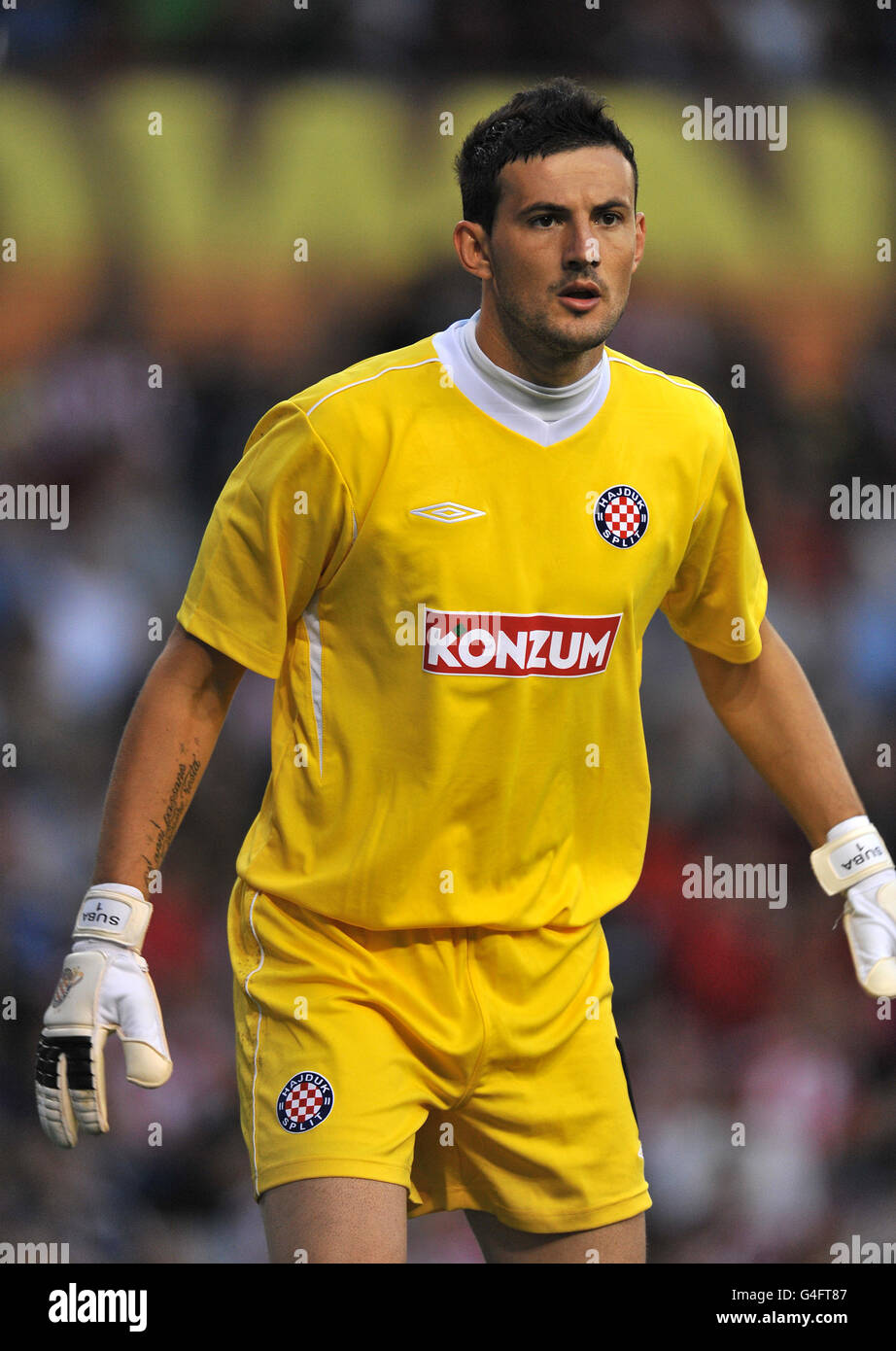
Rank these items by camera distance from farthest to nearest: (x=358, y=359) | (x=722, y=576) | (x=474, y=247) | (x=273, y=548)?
(x=358, y=359) → (x=722, y=576) → (x=474, y=247) → (x=273, y=548)

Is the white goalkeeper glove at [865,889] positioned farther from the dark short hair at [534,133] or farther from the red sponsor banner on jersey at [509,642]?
the dark short hair at [534,133]

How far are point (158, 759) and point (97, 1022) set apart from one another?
0.36 m

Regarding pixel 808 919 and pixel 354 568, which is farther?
pixel 808 919

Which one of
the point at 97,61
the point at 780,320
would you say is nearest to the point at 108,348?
the point at 97,61

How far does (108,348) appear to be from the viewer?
12.1 feet

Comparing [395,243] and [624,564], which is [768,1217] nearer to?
[624,564]

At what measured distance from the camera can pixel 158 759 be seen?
2.08 meters

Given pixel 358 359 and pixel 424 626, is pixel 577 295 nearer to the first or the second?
pixel 424 626

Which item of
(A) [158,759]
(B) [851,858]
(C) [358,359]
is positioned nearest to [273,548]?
(A) [158,759]

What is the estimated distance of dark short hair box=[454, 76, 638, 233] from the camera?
211 centimetres

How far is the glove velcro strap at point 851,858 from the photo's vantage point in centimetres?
240

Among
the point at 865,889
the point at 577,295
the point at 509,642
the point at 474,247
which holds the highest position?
the point at 474,247

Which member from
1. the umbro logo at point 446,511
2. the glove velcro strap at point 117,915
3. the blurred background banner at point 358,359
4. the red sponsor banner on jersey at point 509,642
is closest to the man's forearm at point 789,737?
the red sponsor banner on jersey at point 509,642

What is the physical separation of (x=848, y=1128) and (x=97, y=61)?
10.2ft
